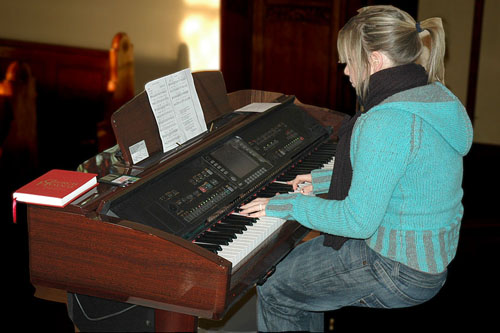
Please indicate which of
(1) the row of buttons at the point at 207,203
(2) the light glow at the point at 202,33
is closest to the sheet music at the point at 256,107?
(1) the row of buttons at the point at 207,203

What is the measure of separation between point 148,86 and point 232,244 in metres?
0.61

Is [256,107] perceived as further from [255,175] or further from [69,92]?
[69,92]

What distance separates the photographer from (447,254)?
6.85 feet

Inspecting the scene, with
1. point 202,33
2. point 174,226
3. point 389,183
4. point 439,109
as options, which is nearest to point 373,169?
point 389,183

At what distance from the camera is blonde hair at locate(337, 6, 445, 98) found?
2018mm

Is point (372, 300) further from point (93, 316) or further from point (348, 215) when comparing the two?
point (93, 316)

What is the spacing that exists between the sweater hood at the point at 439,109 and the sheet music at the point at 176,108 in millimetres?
782

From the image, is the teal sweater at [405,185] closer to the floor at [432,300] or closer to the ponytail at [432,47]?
the ponytail at [432,47]

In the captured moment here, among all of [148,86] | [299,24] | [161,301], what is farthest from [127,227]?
[299,24]

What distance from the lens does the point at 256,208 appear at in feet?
7.34

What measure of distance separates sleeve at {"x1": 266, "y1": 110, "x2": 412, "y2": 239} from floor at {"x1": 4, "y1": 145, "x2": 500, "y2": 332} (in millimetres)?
1284

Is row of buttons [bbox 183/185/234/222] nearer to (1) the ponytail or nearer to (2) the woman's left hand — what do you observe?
(2) the woman's left hand

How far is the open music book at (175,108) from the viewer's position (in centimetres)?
233

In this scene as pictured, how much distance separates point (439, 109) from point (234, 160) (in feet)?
2.62
